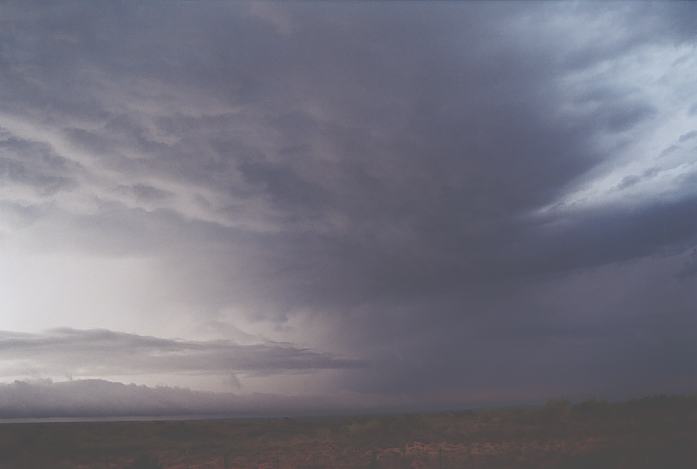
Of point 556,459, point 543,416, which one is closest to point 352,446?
point 556,459

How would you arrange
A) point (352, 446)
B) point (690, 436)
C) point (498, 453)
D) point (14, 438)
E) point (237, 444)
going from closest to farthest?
point (690, 436) → point (498, 453) → point (352, 446) → point (237, 444) → point (14, 438)

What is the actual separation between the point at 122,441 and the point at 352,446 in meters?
25.1

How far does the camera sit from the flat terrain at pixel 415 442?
133 ft

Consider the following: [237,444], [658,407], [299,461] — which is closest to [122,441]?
[237,444]

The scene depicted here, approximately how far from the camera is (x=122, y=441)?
56219mm

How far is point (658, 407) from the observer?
5653cm

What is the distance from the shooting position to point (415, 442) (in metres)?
48.6

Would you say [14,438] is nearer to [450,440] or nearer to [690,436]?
[450,440]

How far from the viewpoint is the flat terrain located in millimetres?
40469

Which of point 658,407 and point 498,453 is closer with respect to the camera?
point 498,453

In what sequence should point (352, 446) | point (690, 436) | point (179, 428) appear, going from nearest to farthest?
1. point (690, 436)
2. point (352, 446)
3. point (179, 428)

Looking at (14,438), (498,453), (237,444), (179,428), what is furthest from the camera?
(179,428)

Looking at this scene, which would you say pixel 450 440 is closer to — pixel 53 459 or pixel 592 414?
pixel 592 414

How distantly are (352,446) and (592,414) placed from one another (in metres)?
26.2
